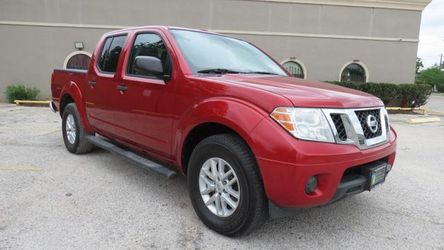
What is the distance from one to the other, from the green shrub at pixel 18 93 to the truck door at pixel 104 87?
13.2 metres

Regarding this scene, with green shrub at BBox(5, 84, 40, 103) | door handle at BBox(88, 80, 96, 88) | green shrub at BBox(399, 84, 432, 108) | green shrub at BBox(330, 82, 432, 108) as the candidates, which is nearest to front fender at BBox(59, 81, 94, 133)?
door handle at BBox(88, 80, 96, 88)

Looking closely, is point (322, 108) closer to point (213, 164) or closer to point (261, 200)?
point (261, 200)

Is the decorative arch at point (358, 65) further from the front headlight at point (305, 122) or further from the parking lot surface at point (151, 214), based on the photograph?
the front headlight at point (305, 122)

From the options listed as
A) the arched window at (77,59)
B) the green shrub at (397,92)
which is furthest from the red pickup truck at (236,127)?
the arched window at (77,59)

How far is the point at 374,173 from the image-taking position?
10.1ft

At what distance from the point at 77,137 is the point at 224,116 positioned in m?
3.53

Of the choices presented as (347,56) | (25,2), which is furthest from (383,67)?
(25,2)

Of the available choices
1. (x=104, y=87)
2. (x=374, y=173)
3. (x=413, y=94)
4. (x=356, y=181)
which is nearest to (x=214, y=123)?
(x=356, y=181)

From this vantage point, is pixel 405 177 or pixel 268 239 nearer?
pixel 268 239

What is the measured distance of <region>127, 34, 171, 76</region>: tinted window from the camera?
380 centimetres

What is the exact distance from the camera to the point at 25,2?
1727cm

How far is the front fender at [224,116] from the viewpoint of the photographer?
285 cm

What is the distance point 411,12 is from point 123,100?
20.1m

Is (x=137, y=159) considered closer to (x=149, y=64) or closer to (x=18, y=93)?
(x=149, y=64)
